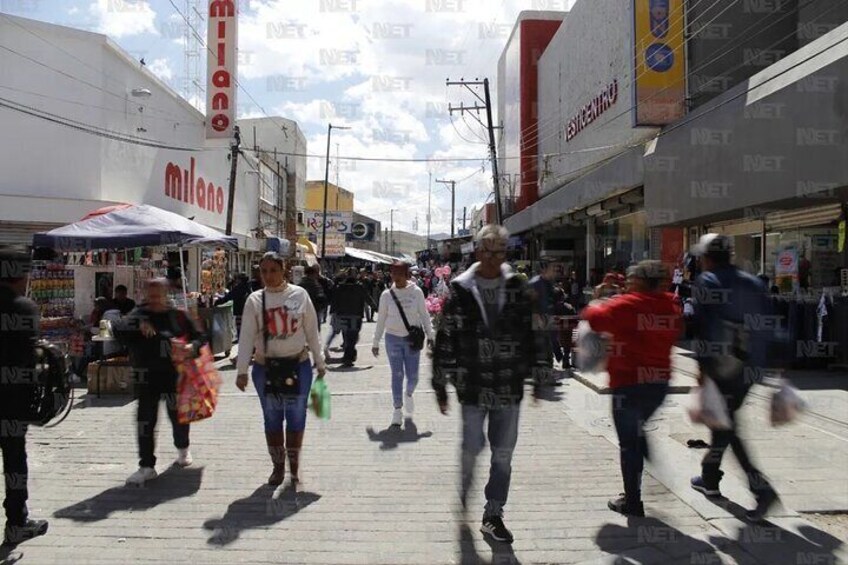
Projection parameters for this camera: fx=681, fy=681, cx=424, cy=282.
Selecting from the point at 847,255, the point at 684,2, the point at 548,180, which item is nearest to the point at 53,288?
the point at 847,255

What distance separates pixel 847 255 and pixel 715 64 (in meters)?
7.87

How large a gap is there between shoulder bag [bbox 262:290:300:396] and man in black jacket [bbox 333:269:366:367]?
6650 millimetres

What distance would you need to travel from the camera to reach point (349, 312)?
11.9m

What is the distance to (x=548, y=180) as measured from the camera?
31.8m

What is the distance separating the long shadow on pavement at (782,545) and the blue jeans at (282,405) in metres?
2.92

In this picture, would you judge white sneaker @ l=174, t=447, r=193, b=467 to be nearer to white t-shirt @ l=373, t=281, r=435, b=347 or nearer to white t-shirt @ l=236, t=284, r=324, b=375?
white t-shirt @ l=236, t=284, r=324, b=375

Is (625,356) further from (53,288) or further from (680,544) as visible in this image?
(53,288)

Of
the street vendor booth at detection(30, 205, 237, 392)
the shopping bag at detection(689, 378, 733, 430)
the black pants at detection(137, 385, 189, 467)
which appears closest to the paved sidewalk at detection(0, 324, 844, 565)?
the black pants at detection(137, 385, 189, 467)

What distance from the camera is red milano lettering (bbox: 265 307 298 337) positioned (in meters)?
5.01

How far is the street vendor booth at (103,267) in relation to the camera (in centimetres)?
948

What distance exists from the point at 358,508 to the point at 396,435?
2.04m

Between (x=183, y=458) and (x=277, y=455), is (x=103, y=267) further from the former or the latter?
(x=277, y=455)

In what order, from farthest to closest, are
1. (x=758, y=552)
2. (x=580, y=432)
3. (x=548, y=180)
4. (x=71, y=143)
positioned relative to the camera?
1. (x=548, y=180)
2. (x=71, y=143)
3. (x=580, y=432)
4. (x=758, y=552)

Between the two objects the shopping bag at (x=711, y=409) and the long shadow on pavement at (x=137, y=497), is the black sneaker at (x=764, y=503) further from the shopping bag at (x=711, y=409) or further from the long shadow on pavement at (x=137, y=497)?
the long shadow on pavement at (x=137, y=497)
